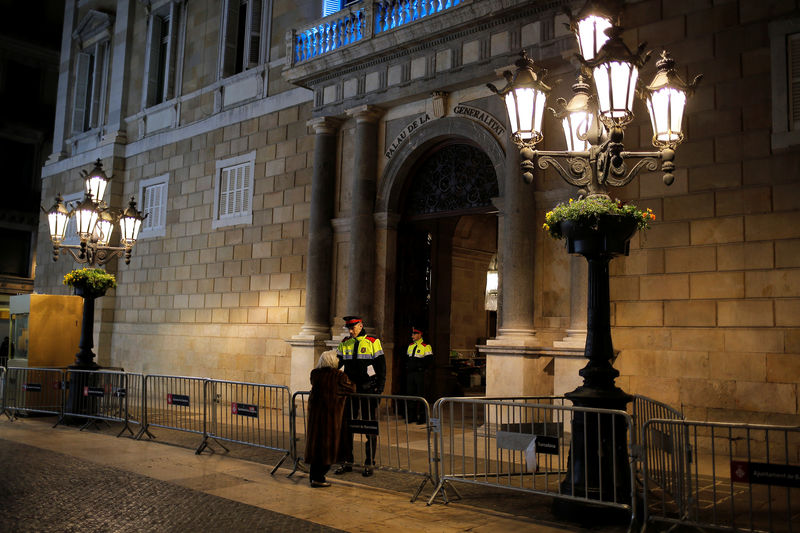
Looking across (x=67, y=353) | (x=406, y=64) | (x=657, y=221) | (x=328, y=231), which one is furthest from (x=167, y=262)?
(x=657, y=221)

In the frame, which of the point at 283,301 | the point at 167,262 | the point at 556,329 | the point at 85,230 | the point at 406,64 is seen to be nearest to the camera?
the point at 556,329

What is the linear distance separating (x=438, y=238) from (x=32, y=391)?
8699mm

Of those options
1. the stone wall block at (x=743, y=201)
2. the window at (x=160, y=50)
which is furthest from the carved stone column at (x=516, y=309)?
the window at (x=160, y=50)

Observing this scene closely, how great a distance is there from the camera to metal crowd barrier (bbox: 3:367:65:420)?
1398 centimetres

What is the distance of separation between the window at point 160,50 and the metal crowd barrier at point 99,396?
10490 mm

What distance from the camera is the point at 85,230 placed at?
1296 centimetres

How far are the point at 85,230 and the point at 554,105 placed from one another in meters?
8.35

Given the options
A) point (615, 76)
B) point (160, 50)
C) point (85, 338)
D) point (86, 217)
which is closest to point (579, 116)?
point (615, 76)

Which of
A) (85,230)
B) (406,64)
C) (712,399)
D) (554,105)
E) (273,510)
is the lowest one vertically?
(273,510)

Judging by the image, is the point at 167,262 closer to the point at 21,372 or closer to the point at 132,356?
the point at 132,356

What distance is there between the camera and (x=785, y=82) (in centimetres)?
988

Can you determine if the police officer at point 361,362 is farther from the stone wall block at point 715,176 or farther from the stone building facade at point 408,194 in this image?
the stone wall block at point 715,176

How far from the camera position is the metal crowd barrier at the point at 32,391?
14.0 m

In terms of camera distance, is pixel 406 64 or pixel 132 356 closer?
pixel 406 64
